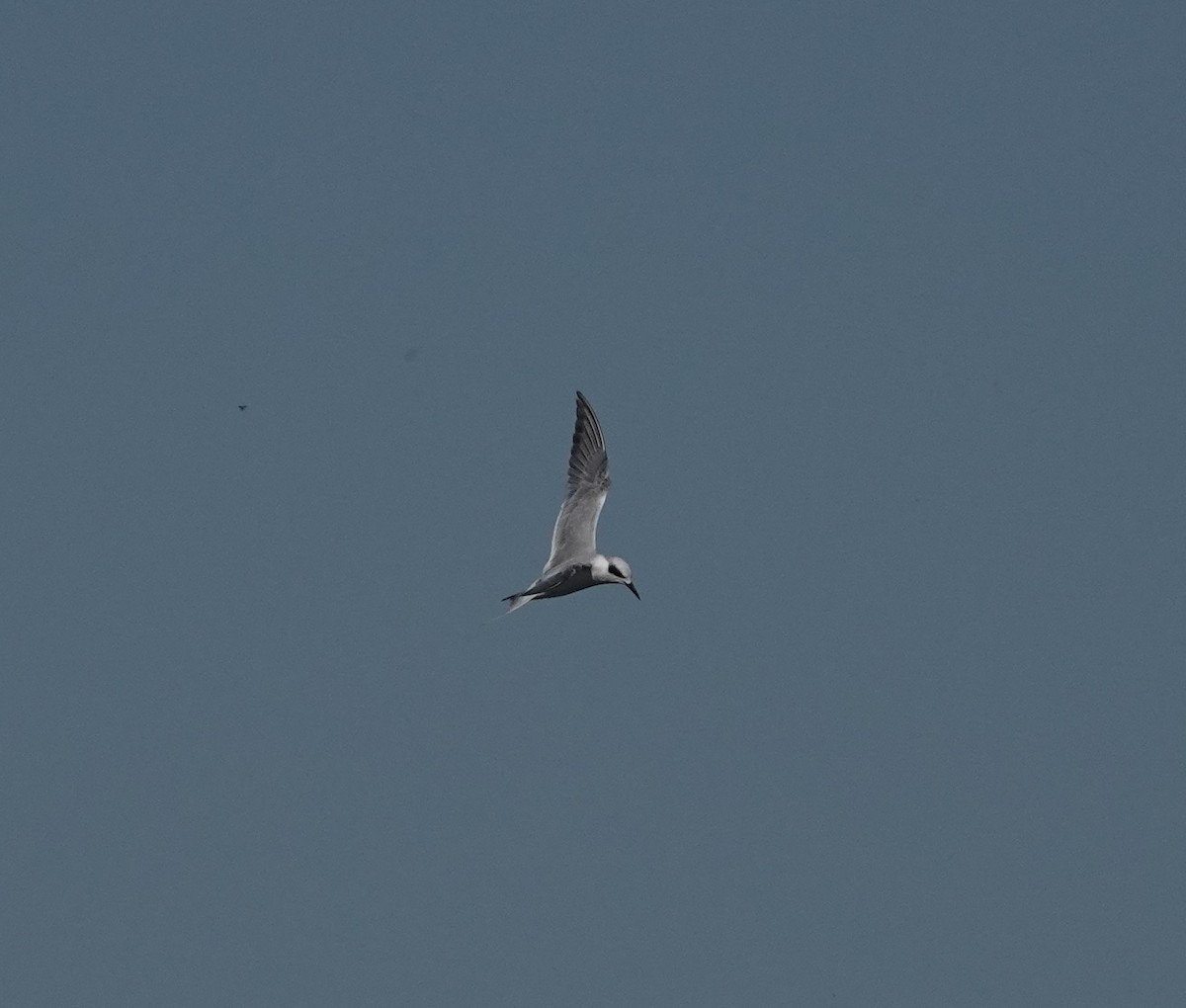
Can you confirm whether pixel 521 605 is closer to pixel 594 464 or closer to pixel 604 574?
pixel 604 574

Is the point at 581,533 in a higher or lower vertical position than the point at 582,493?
lower

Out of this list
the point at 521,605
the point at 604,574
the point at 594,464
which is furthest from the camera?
the point at 594,464

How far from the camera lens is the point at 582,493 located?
146ft

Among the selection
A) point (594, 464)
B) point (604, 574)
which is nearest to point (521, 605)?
point (604, 574)

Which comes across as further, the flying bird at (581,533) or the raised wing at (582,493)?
the raised wing at (582,493)

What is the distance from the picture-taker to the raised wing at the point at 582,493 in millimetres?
42656

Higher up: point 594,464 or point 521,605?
point 594,464

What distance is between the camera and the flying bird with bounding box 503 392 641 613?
1551 inches

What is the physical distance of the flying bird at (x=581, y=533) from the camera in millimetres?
39406

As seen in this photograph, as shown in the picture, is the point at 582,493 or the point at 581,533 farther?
the point at 582,493

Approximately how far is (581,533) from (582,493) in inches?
60.8

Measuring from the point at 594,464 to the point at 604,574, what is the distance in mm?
5258

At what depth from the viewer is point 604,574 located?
40.3m

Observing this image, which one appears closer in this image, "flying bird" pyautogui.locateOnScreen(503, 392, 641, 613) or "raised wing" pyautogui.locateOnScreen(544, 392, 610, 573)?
→ "flying bird" pyautogui.locateOnScreen(503, 392, 641, 613)
